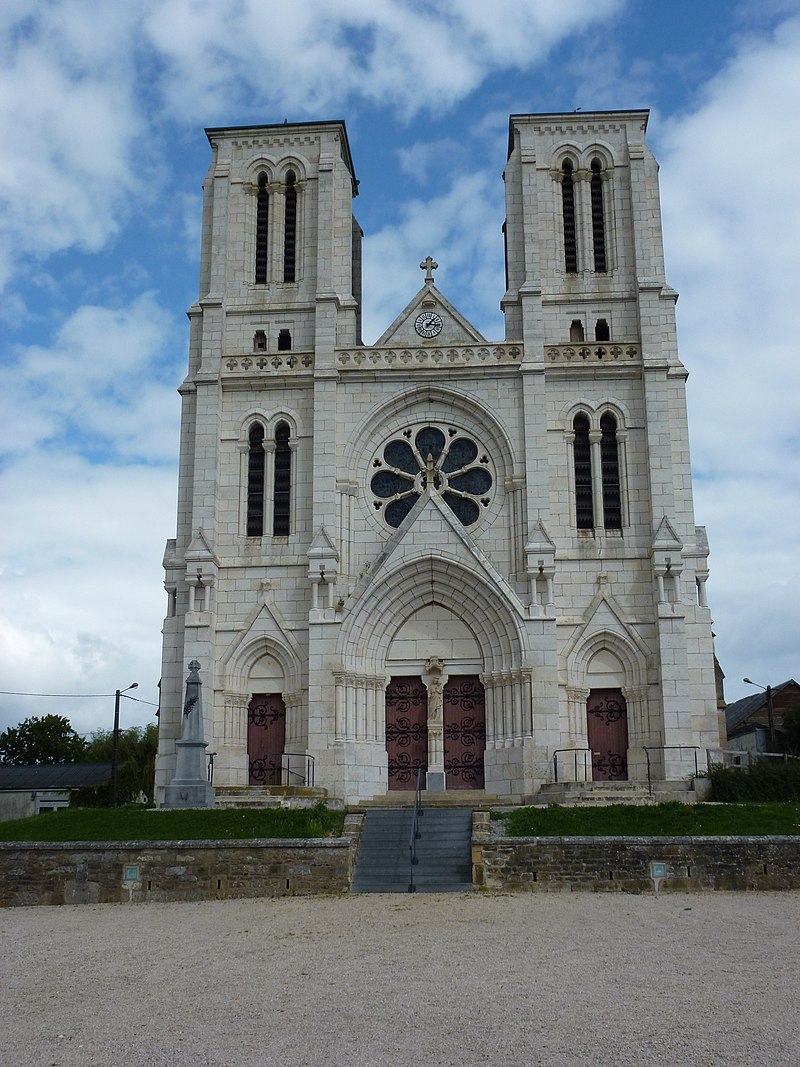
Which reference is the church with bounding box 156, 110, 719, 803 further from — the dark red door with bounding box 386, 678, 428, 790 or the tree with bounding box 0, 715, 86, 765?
the tree with bounding box 0, 715, 86, 765

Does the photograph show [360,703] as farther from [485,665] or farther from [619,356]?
[619,356]

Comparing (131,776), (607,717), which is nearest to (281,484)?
(607,717)

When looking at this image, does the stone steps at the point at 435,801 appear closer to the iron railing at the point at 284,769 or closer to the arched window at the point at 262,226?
the iron railing at the point at 284,769

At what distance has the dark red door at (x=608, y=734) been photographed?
2747cm

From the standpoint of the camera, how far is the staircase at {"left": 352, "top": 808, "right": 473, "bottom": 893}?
18797 millimetres

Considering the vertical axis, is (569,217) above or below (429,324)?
above

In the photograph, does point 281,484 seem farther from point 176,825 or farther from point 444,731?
point 176,825

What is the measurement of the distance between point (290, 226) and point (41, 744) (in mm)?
40649

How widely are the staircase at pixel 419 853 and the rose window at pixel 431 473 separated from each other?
9.20 m

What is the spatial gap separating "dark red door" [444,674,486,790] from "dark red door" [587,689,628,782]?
262cm

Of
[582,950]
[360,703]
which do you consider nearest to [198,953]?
[582,950]

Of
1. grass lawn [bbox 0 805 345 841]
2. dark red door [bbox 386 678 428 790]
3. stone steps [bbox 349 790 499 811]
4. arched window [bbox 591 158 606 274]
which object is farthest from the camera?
arched window [bbox 591 158 606 274]

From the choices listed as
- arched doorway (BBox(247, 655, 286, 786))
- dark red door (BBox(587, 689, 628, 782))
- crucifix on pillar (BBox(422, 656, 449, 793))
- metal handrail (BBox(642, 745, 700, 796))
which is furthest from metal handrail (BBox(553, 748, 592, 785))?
arched doorway (BBox(247, 655, 286, 786))

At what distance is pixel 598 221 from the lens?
104 feet
